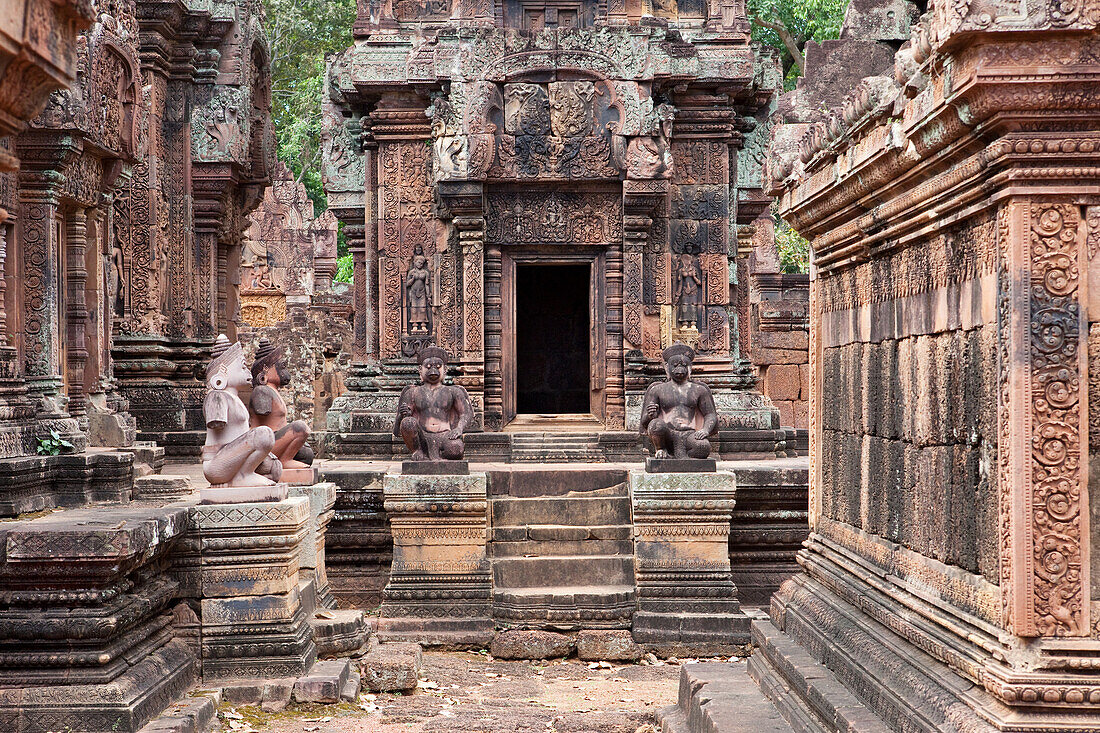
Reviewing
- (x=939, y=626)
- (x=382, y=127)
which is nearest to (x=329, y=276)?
(x=382, y=127)

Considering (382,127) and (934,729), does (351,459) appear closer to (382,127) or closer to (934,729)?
(382,127)

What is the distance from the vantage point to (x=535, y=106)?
1267 centimetres

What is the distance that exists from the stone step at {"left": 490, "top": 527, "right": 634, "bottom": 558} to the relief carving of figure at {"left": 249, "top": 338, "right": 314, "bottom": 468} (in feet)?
7.63

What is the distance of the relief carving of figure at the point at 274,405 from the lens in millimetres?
8375

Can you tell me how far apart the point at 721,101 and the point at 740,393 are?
3.30 meters

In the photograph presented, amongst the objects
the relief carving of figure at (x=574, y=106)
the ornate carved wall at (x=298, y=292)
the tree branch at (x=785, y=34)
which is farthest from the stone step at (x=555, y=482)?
the tree branch at (x=785, y=34)

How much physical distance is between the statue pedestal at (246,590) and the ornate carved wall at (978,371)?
11.9 feet

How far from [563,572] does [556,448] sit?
2733mm

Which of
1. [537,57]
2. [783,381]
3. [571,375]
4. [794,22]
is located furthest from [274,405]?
[794,22]

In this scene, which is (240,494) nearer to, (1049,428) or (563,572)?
(563,572)

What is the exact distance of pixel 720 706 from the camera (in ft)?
16.9

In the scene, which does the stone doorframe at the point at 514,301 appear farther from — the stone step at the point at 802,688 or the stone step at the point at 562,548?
the stone step at the point at 802,688

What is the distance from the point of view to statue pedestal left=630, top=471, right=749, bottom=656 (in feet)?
31.0

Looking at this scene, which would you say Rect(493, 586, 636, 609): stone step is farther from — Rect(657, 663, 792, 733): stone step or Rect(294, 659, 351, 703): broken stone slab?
Rect(657, 663, 792, 733): stone step
